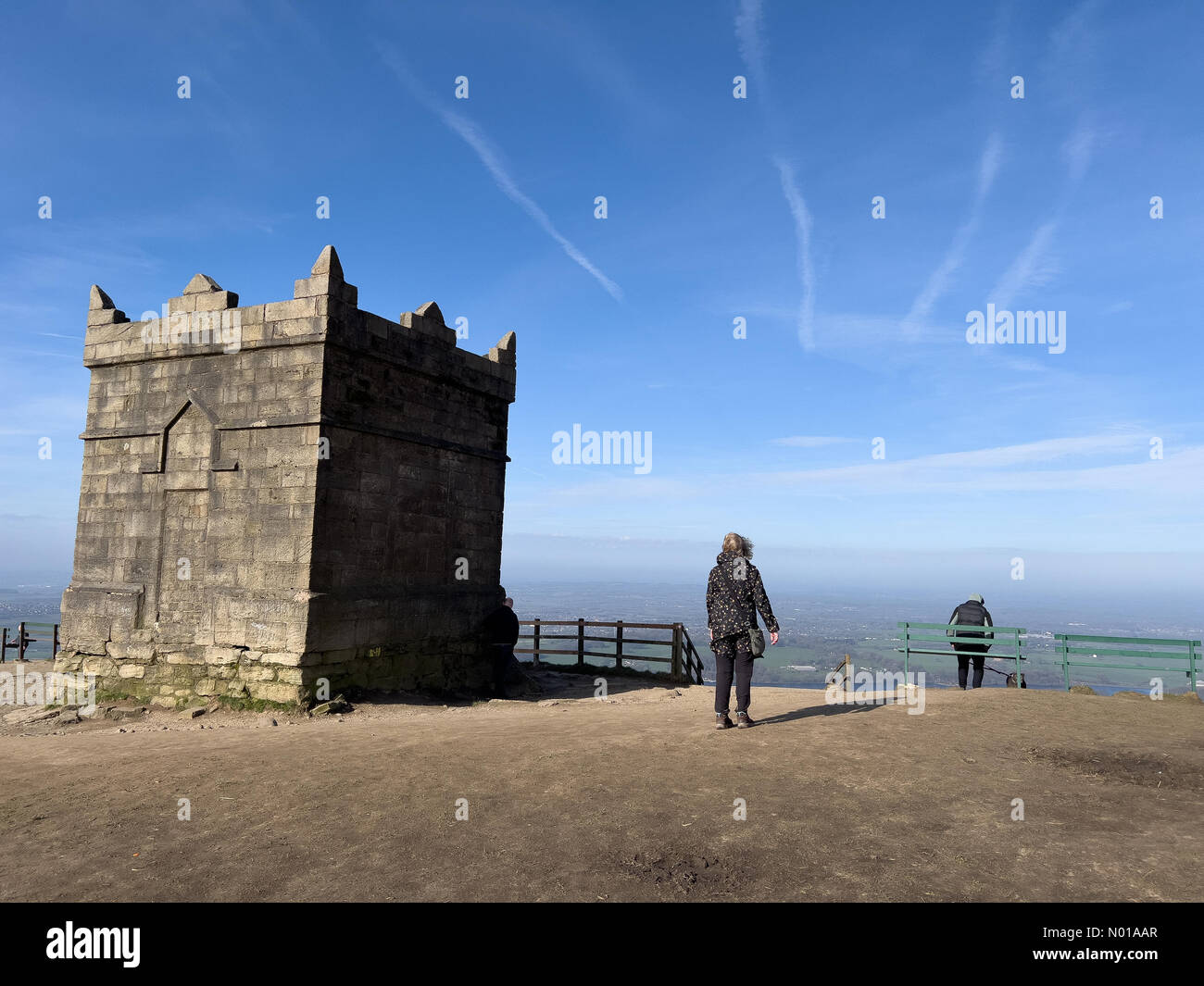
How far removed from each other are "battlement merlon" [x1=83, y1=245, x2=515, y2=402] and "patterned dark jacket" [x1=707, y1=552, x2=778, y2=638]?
6602mm

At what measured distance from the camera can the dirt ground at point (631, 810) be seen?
4523 mm

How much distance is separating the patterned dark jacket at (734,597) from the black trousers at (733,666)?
10 cm

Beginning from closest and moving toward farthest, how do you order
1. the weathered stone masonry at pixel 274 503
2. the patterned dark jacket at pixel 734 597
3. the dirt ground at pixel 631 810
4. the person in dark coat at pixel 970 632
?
the dirt ground at pixel 631 810
the patterned dark jacket at pixel 734 597
the weathered stone masonry at pixel 274 503
the person in dark coat at pixel 970 632

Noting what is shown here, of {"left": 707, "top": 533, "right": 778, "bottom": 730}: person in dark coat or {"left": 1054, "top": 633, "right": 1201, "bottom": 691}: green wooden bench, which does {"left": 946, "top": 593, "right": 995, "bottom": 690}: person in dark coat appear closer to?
{"left": 1054, "top": 633, "right": 1201, "bottom": 691}: green wooden bench

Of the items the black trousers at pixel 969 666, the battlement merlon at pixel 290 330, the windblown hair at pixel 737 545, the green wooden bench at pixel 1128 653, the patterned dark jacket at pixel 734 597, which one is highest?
the battlement merlon at pixel 290 330

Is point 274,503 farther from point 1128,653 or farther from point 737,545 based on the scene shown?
point 1128,653

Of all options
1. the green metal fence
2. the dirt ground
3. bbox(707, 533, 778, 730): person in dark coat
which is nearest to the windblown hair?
bbox(707, 533, 778, 730): person in dark coat

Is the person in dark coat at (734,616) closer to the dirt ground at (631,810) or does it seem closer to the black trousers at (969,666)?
the dirt ground at (631,810)

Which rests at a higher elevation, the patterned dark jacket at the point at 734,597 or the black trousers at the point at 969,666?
the patterned dark jacket at the point at 734,597

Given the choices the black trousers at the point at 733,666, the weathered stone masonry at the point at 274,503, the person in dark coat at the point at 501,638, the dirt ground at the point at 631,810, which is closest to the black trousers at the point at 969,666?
the dirt ground at the point at 631,810

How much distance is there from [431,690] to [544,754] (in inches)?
241

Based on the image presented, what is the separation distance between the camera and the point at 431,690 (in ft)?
43.6
